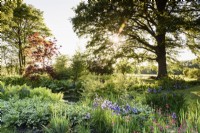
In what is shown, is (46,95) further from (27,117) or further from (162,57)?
(162,57)

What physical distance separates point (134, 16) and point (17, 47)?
1698 cm

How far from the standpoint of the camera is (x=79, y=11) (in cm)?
2234

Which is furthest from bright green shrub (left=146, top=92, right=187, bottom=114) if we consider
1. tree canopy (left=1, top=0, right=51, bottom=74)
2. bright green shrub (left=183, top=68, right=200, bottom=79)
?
tree canopy (left=1, top=0, right=51, bottom=74)

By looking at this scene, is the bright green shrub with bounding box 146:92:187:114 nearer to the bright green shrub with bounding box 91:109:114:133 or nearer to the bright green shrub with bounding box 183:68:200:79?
the bright green shrub with bounding box 91:109:114:133

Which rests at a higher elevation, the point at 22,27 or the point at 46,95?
the point at 22,27

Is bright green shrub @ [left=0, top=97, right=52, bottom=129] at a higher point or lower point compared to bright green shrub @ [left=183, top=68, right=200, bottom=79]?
lower

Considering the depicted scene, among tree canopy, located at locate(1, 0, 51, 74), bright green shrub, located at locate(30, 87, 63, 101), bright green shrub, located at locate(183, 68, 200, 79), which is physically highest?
tree canopy, located at locate(1, 0, 51, 74)

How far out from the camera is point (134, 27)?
2330cm

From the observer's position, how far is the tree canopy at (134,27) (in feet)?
67.8

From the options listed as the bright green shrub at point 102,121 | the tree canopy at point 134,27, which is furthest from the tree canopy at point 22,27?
the bright green shrub at point 102,121

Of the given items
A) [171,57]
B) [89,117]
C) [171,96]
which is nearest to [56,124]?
[89,117]

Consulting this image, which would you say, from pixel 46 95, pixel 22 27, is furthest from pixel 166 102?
pixel 22 27

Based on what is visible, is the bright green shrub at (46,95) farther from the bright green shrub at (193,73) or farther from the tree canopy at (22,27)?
the tree canopy at (22,27)

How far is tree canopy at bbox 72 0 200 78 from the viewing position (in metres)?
20.7
